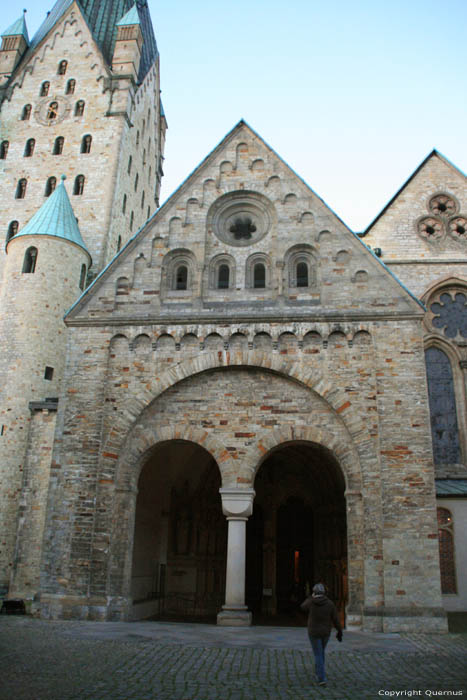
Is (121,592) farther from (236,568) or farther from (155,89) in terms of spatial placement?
(155,89)

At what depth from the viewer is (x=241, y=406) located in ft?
54.7

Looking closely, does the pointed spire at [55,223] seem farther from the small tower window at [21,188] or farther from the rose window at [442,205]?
the rose window at [442,205]

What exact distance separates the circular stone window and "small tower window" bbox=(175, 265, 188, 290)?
1.53m

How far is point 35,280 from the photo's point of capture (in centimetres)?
2278

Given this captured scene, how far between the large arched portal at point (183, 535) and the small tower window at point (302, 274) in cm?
642

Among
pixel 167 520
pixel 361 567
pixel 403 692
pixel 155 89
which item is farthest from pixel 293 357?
pixel 155 89

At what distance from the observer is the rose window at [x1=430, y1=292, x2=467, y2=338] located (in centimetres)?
2252


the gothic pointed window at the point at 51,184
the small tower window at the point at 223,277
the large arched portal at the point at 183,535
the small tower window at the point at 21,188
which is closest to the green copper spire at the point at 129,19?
the gothic pointed window at the point at 51,184

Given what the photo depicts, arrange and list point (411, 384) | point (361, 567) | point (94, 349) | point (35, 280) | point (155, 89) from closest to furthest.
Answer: point (361, 567)
point (411, 384)
point (94, 349)
point (35, 280)
point (155, 89)

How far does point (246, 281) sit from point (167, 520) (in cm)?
861

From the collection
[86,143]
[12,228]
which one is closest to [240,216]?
[12,228]

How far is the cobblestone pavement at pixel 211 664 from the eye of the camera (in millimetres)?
7930

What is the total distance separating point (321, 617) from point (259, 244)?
39.9 ft

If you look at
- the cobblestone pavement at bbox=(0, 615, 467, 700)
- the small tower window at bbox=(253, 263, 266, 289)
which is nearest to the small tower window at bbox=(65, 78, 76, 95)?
the small tower window at bbox=(253, 263, 266, 289)
